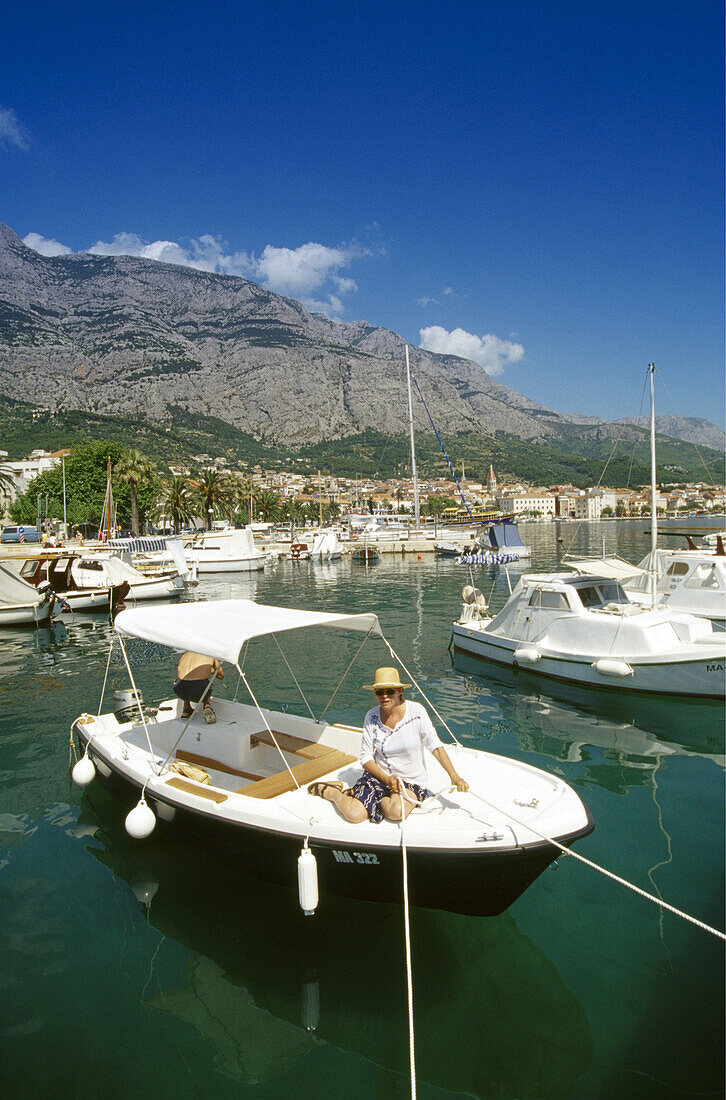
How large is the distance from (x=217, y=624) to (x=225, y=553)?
4883 centimetres

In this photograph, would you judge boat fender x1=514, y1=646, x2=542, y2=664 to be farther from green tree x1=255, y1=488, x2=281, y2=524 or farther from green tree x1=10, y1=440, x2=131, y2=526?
green tree x1=255, y1=488, x2=281, y2=524

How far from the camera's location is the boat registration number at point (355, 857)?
5180 millimetres

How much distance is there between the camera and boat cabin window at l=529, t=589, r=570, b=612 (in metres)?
14.8

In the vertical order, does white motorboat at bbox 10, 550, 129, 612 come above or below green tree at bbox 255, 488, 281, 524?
below

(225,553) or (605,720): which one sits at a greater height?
(225,553)

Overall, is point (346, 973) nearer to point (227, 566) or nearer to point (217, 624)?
point (217, 624)

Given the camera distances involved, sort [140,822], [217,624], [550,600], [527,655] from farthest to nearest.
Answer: [550,600] → [527,655] → [217,624] → [140,822]

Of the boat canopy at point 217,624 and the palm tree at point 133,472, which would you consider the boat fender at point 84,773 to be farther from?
the palm tree at point 133,472

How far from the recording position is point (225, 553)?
180 feet

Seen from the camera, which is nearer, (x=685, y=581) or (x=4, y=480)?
(x=685, y=581)

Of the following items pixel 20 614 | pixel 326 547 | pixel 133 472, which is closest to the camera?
pixel 20 614

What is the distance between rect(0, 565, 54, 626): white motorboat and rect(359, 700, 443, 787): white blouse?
2455 cm

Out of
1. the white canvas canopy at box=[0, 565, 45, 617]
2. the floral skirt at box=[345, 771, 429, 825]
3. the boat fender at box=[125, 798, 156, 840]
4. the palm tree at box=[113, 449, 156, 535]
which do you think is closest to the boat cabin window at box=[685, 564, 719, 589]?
the floral skirt at box=[345, 771, 429, 825]

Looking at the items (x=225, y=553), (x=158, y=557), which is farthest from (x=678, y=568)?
(x=225, y=553)
